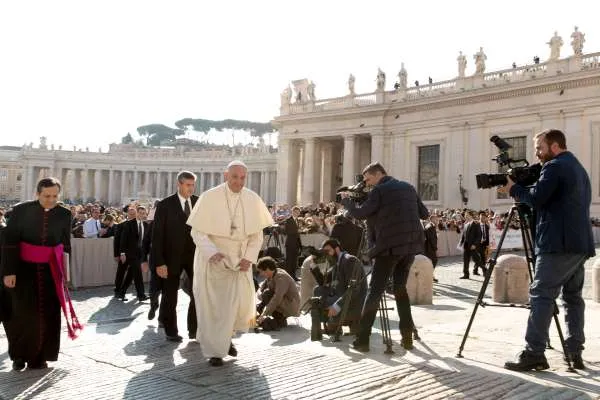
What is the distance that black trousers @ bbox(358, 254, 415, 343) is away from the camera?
6.59 meters

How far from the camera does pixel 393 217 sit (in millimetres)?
6562

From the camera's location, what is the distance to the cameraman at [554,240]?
5.43m

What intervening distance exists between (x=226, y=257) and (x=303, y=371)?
1474 millimetres

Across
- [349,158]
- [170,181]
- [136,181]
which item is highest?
[170,181]

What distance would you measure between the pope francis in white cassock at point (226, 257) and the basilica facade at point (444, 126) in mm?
26652

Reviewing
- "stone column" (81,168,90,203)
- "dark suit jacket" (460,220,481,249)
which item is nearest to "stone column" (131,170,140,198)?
Result: "stone column" (81,168,90,203)

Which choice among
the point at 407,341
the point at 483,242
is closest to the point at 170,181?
the point at 483,242

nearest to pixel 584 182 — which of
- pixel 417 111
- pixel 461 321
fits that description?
pixel 461 321

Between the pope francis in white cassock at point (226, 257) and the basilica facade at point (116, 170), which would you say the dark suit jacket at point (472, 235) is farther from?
the basilica facade at point (116, 170)

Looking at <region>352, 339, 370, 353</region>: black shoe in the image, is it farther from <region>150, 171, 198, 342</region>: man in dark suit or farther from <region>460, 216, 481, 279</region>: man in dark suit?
<region>460, 216, 481, 279</region>: man in dark suit

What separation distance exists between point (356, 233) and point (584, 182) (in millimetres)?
8250

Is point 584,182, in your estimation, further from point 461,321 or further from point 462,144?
point 462,144

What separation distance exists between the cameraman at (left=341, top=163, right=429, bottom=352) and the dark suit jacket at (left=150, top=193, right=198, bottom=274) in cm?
247

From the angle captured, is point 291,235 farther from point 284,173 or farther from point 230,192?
point 284,173
